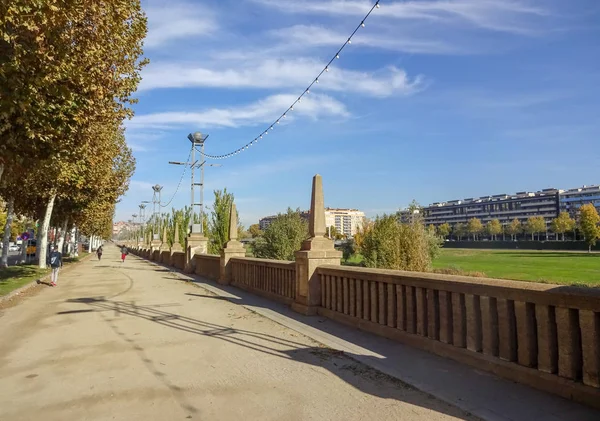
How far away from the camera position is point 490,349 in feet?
16.6

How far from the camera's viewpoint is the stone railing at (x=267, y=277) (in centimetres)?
1109

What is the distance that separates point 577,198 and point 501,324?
168849mm

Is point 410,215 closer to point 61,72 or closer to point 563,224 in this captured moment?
point 61,72

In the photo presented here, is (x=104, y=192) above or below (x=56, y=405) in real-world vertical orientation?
above

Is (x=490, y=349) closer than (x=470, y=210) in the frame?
Yes

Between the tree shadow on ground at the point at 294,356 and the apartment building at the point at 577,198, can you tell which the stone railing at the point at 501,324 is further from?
the apartment building at the point at 577,198

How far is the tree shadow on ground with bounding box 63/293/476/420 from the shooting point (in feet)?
14.8

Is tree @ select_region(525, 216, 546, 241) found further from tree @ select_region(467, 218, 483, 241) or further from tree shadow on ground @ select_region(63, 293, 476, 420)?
tree shadow on ground @ select_region(63, 293, 476, 420)

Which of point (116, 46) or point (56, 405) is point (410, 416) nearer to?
point (56, 405)

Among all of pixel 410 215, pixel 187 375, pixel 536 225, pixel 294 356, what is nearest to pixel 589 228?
pixel 536 225

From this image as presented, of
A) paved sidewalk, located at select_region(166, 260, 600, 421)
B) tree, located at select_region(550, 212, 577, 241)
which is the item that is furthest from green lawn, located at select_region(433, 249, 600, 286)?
tree, located at select_region(550, 212, 577, 241)

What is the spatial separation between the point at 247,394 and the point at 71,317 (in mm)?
7113

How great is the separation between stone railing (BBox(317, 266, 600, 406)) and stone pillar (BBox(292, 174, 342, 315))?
80.1 inches

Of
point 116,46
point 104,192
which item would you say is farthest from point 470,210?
point 116,46
